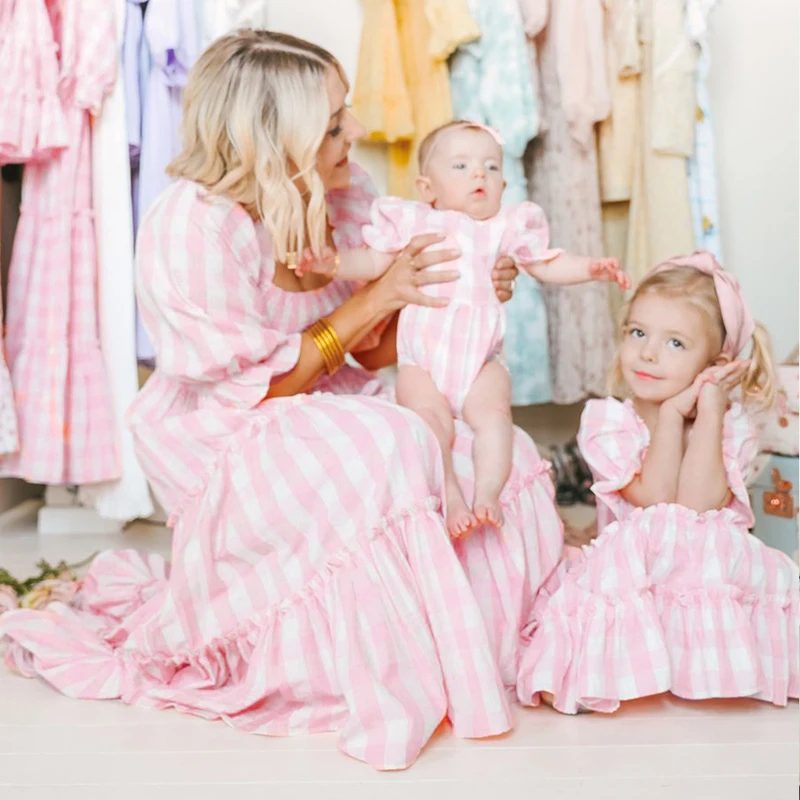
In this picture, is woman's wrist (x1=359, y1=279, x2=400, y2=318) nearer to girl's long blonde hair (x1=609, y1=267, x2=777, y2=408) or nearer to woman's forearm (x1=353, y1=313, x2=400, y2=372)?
woman's forearm (x1=353, y1=313, x2=400, y2=372)

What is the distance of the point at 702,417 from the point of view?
6.15 feet

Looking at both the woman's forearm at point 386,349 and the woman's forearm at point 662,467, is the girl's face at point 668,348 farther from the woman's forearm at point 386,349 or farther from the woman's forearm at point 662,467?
the woman's forearm at point 386,349

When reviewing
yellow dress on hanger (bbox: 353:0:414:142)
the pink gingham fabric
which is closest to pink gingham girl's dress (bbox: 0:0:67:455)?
the pink gingham fabric

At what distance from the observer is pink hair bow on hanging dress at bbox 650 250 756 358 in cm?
193

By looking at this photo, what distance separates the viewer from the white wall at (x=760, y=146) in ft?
11.4

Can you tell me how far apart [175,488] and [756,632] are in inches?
38.2

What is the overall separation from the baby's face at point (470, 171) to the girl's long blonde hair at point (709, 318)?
33 centimetres

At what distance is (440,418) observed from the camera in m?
1.90

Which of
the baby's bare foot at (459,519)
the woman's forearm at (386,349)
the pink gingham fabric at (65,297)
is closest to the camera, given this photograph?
the baby's bare foot at (459,519)

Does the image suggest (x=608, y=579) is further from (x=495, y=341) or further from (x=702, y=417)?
(x=495, y=341)

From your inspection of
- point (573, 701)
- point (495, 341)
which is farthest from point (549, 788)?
point (495, 341)

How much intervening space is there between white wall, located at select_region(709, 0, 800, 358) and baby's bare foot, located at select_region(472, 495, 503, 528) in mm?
2050

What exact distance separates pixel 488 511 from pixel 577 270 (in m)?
0.57

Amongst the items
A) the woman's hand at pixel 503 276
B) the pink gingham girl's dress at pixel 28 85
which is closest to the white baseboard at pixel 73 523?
the pink gingham girl's dress at pixel 28 85
